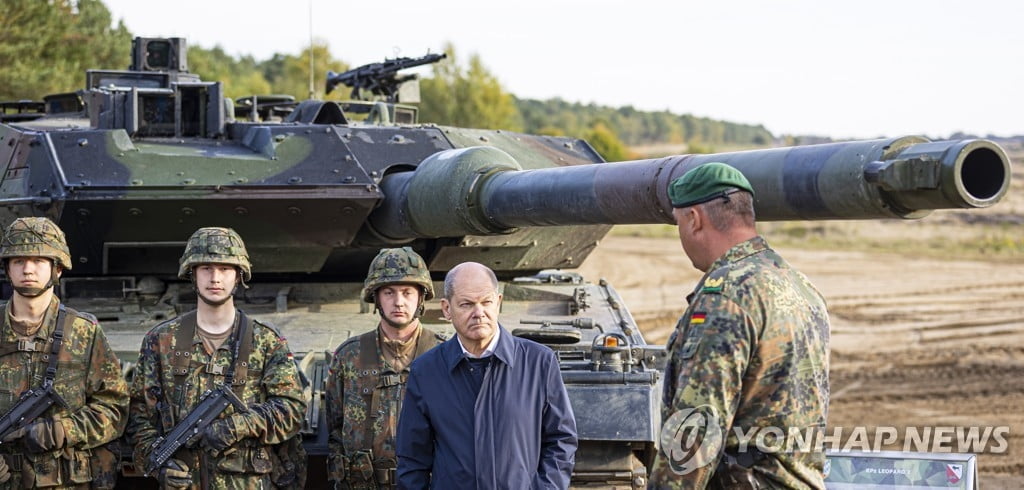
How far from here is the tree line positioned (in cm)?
3061

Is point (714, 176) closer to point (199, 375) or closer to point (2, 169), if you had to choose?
point (199, 375)

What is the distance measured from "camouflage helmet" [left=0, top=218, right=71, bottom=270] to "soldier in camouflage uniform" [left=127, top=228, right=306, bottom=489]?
2.02ft

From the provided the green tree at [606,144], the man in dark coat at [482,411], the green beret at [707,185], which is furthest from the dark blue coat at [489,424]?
the green tree at [606,144]

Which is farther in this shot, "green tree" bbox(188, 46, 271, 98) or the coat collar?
"green tree" bbox(188, 46, 271, 98)

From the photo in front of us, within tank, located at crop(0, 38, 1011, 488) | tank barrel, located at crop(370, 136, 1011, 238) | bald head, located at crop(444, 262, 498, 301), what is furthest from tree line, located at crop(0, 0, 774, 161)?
bald head, located at crop(444, 262, 498, 301)

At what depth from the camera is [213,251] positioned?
6066 millimetres

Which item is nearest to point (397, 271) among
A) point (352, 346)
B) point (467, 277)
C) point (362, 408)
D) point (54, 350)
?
point (352, 346)

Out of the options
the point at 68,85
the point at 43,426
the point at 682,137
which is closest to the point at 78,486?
the point at 43,426

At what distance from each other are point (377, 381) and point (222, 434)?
72 cm

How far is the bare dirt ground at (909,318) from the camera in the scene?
44.7 ft

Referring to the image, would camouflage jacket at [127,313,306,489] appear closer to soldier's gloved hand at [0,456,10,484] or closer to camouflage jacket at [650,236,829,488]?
soldier's gloved hand at [0,456,10,484]

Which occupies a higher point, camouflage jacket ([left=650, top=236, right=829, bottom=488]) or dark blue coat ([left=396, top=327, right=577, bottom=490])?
camouflage jacket ([left=650, top=236, right=829, bottom=488])

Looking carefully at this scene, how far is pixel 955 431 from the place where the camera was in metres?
12.5

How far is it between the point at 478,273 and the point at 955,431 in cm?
865
